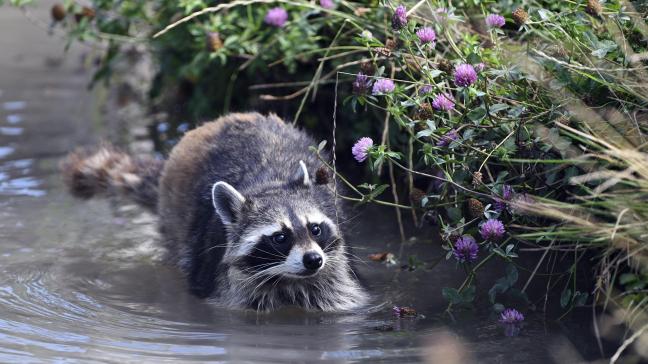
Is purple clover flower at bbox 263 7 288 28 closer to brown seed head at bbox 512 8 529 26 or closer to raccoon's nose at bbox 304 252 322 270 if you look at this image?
raccoon's nose at bbox 304 252 322 270

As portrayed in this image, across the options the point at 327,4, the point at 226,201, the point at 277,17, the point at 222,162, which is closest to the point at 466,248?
the point at 226,201

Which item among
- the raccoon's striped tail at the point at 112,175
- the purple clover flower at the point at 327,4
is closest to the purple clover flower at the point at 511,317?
the purple clover flower at the point at 327,4

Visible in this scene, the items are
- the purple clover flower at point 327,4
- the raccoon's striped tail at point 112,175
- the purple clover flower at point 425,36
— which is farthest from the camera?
the raccoon's striped tail at point 112,175

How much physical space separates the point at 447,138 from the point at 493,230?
45cm

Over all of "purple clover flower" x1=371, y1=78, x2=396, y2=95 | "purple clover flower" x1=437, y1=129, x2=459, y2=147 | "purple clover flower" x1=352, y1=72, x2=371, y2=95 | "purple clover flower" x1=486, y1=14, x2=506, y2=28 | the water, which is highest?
"purple clover flower" x1=486, y1=14, x2=506, y2=28

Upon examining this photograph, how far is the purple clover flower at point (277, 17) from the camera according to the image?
20.6 feet

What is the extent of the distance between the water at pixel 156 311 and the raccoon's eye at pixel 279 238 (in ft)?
1.23

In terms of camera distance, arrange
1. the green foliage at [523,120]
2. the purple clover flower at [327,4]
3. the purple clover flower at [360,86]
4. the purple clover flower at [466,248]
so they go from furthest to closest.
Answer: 1. the purple clover flower at [327,4]
2. the purple clover flower at [360,86]
3. the purple clover flower at [466,248]
4. the green foliage at [523,120]

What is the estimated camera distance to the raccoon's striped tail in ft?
21.4

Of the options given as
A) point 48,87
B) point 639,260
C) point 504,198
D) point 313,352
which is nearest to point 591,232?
point 639,260

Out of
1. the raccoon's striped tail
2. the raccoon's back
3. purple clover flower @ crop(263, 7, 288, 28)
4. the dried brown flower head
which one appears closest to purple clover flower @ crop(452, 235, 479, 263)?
the dried brown flower head

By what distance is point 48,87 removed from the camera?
9.59m

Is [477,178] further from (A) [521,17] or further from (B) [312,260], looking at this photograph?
(B) [312,260]

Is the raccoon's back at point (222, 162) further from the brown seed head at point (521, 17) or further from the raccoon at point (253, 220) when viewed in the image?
the brown seed head at point (521, 17)
